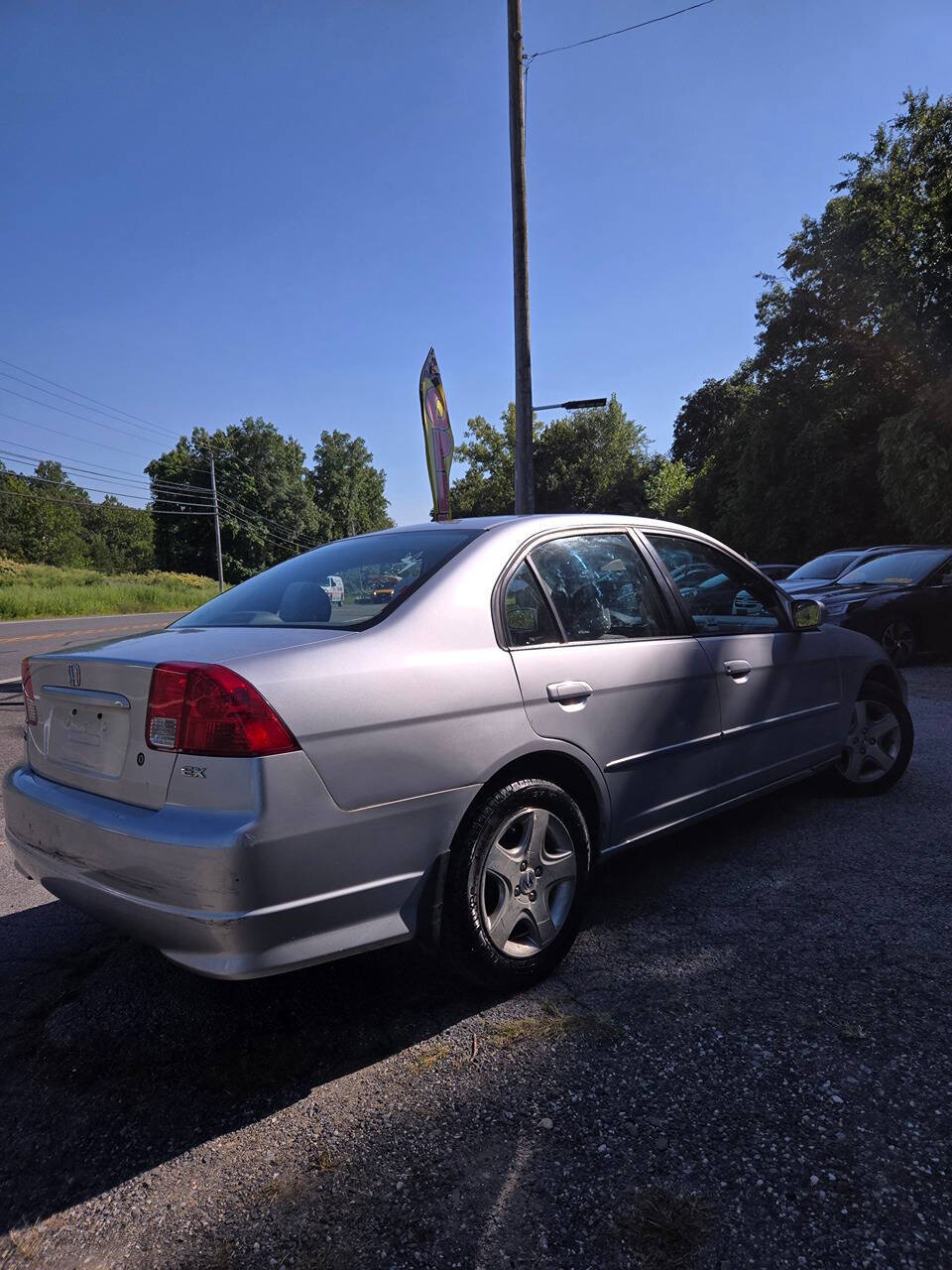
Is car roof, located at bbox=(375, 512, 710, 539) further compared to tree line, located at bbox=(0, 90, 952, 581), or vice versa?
tree line, located at bbox=(0, 90, 952, 581)

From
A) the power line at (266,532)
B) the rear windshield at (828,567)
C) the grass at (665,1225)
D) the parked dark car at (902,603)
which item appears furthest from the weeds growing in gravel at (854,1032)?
the power line at (266,532)

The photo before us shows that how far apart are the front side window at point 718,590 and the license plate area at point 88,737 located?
84.8 inches

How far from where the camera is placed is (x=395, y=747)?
220 centimetres

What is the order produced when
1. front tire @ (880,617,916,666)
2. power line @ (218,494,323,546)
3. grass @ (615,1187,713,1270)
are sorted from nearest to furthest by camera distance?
1. grass @ (615,1187,713,1270)
2. front tire @ (880,617,916,666)
3. power line @ (218,494,323,546)

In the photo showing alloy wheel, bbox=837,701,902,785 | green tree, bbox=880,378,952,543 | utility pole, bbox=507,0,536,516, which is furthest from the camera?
green tree, bbox=880,378,952,543

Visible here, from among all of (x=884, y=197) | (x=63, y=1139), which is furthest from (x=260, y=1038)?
(x=884, y=197)

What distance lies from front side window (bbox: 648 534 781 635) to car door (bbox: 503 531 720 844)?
0.17 metres

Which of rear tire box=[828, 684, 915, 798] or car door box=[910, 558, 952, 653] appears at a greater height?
car door box=[910, 558, 952, 653]

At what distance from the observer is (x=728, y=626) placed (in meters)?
3.62

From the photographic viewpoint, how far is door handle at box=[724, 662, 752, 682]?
11.2ft

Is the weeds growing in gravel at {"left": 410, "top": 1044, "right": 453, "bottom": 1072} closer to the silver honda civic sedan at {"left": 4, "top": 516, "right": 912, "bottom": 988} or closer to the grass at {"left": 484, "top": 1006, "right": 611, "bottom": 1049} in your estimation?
the grass at {"left": 484, "top": 1006, "right": 611, "bottom": 1049}

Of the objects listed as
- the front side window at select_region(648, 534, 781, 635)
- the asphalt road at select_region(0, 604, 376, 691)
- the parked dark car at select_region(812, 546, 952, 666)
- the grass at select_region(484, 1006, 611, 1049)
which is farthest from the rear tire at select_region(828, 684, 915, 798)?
the parked dark car at select_region(812, 546, 952, 666)

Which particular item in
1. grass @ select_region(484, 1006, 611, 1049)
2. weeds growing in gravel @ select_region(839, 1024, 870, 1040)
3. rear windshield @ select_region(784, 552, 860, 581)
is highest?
rear windshield @ select_region(784, 552, 860, 581)

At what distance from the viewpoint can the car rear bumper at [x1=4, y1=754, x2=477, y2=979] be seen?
6.46 ft
